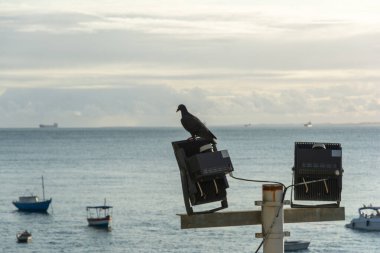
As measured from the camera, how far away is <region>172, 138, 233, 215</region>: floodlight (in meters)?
8.02

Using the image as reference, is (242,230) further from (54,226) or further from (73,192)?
(73,192)

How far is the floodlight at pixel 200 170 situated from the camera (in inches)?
316

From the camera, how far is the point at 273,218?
777 cm

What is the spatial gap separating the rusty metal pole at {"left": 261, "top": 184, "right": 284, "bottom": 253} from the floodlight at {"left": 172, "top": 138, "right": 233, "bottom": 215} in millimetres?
419

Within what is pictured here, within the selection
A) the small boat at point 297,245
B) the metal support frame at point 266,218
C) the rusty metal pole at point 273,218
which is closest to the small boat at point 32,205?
the small boat at point 297,245

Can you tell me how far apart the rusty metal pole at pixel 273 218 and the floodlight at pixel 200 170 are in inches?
16.5

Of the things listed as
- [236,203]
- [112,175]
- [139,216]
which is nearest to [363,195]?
[236,203]

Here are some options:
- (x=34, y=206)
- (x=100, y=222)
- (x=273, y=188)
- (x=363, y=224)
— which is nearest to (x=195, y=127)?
(x=273, y=188)

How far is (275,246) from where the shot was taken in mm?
7703

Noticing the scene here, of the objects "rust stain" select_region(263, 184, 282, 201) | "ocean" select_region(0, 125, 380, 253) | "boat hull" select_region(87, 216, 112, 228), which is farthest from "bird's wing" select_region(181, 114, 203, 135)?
"boat hull" select_region(87, 216, 112, 228)

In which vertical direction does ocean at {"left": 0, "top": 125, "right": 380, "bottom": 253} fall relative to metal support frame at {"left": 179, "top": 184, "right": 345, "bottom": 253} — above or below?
below

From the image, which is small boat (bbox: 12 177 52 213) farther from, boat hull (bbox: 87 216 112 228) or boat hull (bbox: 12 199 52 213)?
boat hull (bbox: 87 216 112 228)

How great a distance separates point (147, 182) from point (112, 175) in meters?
22.9

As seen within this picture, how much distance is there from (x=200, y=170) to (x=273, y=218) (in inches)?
28.9
